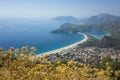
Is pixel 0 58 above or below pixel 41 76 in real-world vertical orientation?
above

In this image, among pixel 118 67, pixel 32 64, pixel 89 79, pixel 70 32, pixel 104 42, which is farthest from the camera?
pixel 70 32

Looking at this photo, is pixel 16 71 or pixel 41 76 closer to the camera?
pixel 16 71

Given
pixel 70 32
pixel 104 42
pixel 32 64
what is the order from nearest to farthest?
pixel 32 64 < pixel 104 42 < pixel 70 32

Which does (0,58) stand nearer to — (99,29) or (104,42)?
(104,42)

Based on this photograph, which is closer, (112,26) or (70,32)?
(70,32)

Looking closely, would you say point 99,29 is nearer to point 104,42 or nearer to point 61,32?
point 61,32

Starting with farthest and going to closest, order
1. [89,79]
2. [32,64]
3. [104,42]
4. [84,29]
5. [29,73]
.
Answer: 1. [84,29]
2. [104,42]
3. [89,79]
4. [32,64]
5. [29,73]

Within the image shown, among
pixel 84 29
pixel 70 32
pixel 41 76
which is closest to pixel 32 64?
pixel 41 76

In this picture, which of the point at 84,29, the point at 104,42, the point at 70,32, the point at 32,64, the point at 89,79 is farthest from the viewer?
the point at 84,29

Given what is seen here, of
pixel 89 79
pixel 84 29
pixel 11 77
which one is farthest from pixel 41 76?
pixel 84 29
